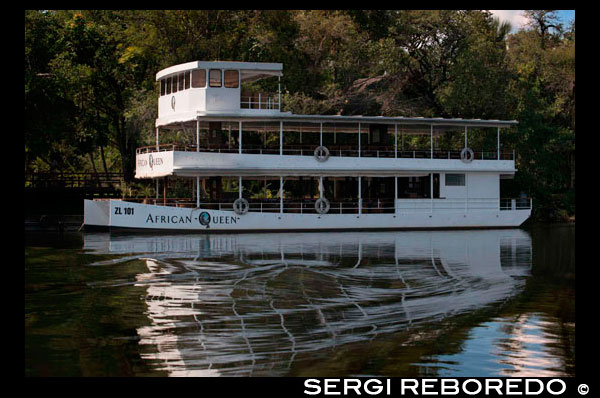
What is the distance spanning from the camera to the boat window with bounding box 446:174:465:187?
134 feet

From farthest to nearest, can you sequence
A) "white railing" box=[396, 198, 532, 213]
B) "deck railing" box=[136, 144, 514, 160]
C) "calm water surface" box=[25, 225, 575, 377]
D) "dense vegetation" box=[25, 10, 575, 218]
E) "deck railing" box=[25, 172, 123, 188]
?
"dense vegetation" box=[25, 10, 575, 218] → "deck railing" box=[25, 172, 123, 188] → "white railing" box=[396, 198, 532, 213] → "deck railing" box=[136, 144, 514, 160] → "calm water surface" box=[25, 225, 575, 377]

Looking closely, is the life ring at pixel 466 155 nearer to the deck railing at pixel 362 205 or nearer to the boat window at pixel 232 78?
the deck railing at pixel 362 205

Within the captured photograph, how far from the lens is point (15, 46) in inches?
516

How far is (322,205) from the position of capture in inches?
1501

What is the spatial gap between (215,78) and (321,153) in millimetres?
6035

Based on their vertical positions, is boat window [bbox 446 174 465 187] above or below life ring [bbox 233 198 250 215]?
above

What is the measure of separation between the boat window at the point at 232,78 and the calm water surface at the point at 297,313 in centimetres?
1206

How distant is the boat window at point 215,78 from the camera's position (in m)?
37.0

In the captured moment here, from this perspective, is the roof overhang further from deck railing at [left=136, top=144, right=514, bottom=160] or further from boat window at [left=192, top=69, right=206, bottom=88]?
boat window at [left=192, top=69, right=206, bottom=88]

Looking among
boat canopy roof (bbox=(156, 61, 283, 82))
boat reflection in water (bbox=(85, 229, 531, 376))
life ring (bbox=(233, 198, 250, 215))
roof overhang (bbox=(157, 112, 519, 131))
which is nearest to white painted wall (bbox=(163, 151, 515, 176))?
life ring (bbox=(233, 198, 250, 215))

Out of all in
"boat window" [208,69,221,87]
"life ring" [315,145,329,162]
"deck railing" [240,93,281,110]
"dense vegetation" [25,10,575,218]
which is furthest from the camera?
"dense vegetation" [25,10,575,218]

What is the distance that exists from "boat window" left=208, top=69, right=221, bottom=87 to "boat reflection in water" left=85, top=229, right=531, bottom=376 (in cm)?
836

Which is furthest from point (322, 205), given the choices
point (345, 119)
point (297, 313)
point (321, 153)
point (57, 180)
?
point (297, 313)

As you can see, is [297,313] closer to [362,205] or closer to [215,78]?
[215,78]
